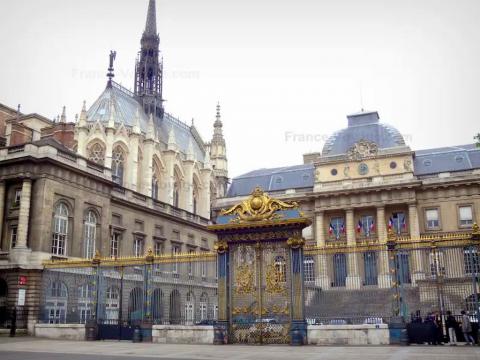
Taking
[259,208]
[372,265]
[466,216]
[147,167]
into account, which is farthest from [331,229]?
[259,208]

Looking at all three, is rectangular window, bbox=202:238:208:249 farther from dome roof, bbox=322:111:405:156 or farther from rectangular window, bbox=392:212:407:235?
rectangular window, bbox=392:212:407:235

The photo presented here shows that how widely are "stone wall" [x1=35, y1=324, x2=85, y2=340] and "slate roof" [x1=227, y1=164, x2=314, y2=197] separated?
1208 inches

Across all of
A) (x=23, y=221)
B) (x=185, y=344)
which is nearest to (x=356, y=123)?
(x=23, y=221)

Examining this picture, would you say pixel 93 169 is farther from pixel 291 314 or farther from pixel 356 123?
pixel 356 123

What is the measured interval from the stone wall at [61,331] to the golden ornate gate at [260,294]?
7.37 metres

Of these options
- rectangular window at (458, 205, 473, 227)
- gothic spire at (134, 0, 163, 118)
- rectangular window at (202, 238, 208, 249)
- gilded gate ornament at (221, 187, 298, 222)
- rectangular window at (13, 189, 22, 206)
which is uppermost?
gothic spire at (134, 0, 163, 118)

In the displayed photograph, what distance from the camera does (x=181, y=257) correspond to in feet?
64.8

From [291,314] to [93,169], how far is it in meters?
20.1

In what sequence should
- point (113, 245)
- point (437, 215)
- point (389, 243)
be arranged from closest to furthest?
1. point (389, 243)
2. point (113, 245)
3. point (437, 215)

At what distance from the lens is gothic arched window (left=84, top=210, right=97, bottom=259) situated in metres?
32.0

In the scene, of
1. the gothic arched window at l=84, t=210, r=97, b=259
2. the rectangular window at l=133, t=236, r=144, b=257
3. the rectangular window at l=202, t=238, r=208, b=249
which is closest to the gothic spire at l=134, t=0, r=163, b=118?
the rectangular window at l=202, t=238, r=208, b=249

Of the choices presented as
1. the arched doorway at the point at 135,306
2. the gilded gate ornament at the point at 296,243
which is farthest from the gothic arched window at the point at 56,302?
the gilded gate ornament at the point at 296,243

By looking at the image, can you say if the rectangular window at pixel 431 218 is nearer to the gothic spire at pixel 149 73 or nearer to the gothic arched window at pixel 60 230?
the gothic arched window at pixel 60 230

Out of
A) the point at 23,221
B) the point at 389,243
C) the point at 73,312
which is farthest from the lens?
the point at 23,221
